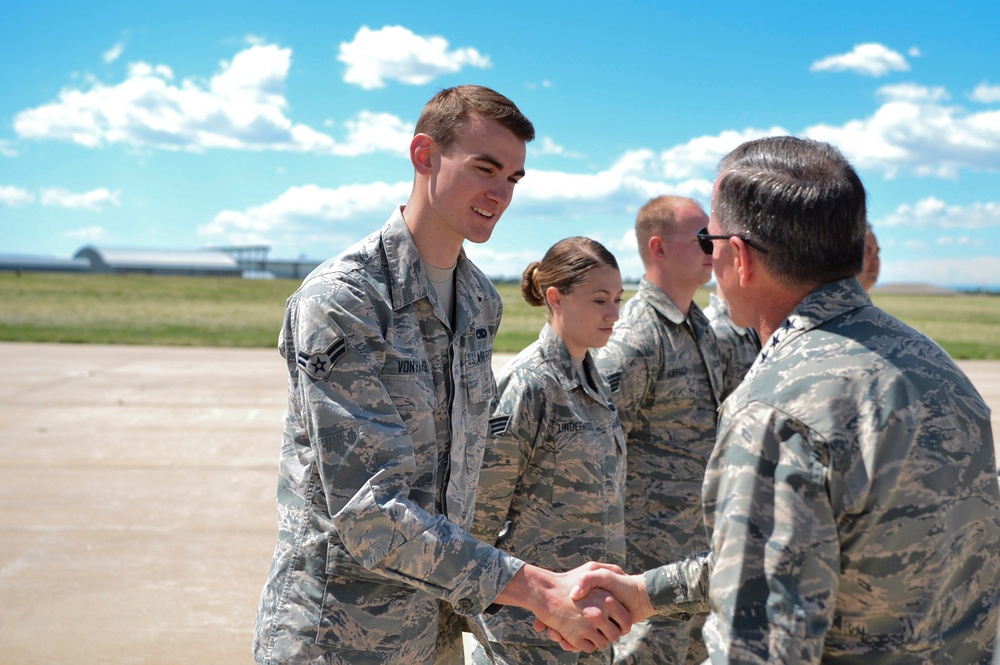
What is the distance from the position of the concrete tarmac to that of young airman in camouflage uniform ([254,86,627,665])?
8.98ft

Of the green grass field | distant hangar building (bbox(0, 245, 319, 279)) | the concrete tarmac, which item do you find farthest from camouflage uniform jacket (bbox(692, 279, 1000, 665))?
distant hangar building (bbox(0, 245, 319, 279))

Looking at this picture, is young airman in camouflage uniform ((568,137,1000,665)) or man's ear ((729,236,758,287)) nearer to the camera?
young airman in camouflage uniform ((568,137,1000,665))

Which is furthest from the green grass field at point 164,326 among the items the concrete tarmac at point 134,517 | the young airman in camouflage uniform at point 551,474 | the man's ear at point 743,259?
the man's ear at point 743,259

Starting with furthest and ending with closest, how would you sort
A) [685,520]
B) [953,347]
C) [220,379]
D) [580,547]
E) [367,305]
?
[953,347]
[220,379]
[685,520]
[580,547]
[367,305]

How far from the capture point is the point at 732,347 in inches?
186

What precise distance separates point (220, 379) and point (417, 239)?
12.4m

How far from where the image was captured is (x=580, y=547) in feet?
11.5

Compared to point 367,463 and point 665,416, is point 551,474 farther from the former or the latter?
point 367,463

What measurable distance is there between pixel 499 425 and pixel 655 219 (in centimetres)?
168

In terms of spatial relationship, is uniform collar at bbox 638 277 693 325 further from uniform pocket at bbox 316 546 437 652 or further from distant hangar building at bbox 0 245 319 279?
distant hangar building at bbox 0 245 319 279

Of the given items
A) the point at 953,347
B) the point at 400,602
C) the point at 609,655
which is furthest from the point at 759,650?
the point at 953,347

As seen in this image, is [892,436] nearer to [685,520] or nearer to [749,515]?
[749,515]

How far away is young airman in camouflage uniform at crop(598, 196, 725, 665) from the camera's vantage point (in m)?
4.16

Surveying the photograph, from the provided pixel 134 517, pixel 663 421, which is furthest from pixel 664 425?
pixel 134 517
